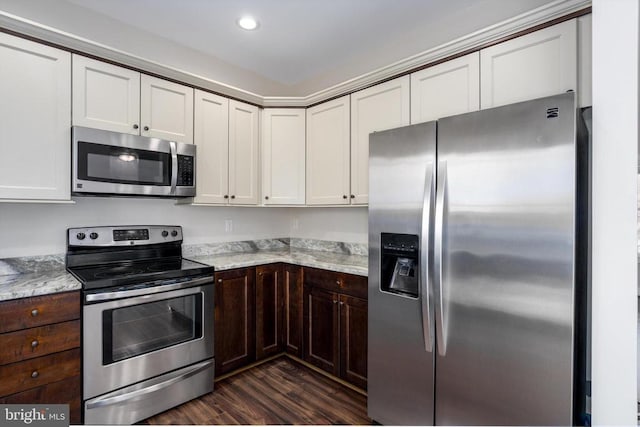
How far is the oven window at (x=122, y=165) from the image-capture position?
80.0 inches

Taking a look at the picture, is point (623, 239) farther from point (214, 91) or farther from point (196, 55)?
point (196, 55)

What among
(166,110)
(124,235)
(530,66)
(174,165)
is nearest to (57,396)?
(124,235)

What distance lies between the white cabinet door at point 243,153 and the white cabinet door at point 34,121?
1.15m

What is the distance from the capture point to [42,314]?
5.52 feet

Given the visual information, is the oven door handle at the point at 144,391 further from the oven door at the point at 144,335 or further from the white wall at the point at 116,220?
the white wall at the point at 116,220

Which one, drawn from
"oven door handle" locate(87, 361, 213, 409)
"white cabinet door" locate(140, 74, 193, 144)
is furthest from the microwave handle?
"oven door handle" locate(87, 361, 213, 409)

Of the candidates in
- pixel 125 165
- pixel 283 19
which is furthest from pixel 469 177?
pixel 125 165

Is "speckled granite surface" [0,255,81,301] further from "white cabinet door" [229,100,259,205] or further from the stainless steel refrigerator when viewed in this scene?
the stainless steel refrigerator

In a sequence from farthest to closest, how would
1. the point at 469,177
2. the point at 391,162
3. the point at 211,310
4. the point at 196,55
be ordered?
the point at 196,55 → the point at 211,310 → the point at 391,162 → the point at 469,177

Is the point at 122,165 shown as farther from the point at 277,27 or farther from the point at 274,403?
the point at 274,403

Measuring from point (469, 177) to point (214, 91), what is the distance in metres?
2.16

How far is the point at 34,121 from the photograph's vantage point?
189cm

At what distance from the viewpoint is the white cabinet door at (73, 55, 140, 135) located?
2029 mm

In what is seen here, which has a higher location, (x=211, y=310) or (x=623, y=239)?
(x=623, y=239)
